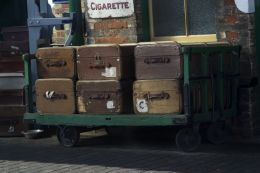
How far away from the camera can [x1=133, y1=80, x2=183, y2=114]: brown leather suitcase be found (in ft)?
25.8

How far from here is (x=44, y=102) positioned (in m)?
8.79

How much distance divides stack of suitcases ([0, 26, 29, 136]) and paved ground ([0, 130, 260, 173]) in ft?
1.91

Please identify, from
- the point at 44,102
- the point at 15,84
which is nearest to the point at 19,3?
the point at 15,84

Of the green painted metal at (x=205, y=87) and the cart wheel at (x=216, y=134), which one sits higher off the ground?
the green painted metal at (x=205, y=87)

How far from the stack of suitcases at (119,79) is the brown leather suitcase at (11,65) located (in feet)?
3.55

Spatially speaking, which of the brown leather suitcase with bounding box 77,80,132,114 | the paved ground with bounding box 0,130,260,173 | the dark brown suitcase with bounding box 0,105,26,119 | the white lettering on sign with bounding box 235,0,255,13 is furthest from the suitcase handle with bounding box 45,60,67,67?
the white lettering on sign with bounding box 235,0,255,13

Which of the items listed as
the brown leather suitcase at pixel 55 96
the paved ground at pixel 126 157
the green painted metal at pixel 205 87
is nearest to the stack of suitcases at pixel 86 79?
the brown leather suitcase at pixel 55 96

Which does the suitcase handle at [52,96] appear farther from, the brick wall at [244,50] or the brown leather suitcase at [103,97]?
the brick wall at [244,50]

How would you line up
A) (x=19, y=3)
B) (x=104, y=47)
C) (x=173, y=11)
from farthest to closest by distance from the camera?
(x=19, y=3) → (x=173, y=11) → (x=104, y=47)

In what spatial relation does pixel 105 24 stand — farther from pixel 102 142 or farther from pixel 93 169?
pixel 93 169

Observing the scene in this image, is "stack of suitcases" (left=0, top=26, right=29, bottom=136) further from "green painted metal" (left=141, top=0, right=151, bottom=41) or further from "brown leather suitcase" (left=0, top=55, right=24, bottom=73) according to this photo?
"green painted metal" (left=141, top=0, right=151, bottom=41)

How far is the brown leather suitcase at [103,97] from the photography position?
823 cm

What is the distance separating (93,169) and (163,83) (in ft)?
4.31

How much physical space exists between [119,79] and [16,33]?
8.09 ft
